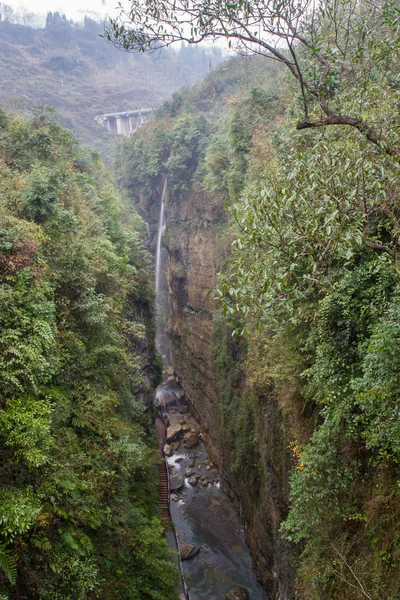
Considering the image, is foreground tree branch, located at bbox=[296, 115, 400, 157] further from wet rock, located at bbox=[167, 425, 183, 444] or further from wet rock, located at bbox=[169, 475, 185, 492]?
wet rock, located at bbox=[167, 425, 183, 444]

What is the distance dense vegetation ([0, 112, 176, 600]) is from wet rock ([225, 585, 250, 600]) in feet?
16.2

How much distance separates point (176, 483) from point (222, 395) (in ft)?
18.0

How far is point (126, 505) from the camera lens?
945cm

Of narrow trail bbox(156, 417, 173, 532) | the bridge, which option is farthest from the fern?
the bridge

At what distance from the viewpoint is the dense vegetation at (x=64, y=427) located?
6250mm

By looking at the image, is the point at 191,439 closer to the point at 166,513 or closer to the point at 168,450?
the point at 168,450

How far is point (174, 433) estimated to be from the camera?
2352cm

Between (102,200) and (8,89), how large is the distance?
52.0m

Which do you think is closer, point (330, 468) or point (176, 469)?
point (330, 468)

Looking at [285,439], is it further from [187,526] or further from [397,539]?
[187,526]

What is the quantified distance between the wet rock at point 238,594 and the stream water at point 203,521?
0.46 ft

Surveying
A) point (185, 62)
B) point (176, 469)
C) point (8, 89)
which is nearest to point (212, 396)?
point (176, 469)

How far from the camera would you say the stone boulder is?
619 inches

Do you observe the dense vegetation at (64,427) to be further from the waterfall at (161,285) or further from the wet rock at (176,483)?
the waterfall at (161,285)
